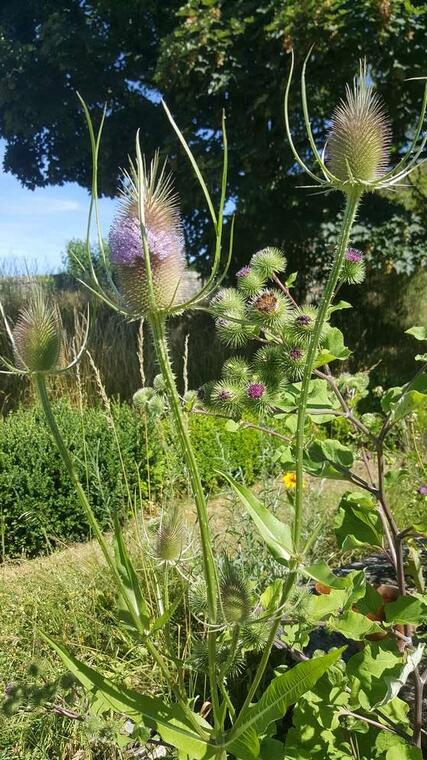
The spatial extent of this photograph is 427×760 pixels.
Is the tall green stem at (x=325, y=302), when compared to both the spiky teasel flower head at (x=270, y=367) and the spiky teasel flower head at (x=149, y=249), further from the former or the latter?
the spiky teasel flower head at (x=270, y=367)

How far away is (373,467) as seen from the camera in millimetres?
4820

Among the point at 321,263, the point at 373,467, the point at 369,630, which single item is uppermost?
the point at 321,263

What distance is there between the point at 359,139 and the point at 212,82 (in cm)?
667

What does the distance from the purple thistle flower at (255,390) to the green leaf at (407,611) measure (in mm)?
584

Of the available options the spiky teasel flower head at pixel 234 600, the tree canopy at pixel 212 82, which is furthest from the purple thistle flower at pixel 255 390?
the tree canopy at pixel 212 82

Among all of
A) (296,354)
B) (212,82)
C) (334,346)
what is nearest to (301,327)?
(296,354)

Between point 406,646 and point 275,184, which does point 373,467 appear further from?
point 275,184

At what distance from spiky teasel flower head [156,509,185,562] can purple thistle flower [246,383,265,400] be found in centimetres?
46

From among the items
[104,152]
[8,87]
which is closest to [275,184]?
[104,152]

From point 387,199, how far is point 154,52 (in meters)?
4.35

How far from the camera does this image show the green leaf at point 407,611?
1.23 meters

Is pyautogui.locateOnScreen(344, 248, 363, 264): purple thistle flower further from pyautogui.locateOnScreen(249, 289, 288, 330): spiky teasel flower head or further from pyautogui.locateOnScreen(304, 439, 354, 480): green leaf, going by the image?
pyautogui.locateOnScreen(304, 439, 354, 480): green leaf

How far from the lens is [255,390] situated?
5.22 ft

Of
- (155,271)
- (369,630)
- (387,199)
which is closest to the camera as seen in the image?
(155,271)
